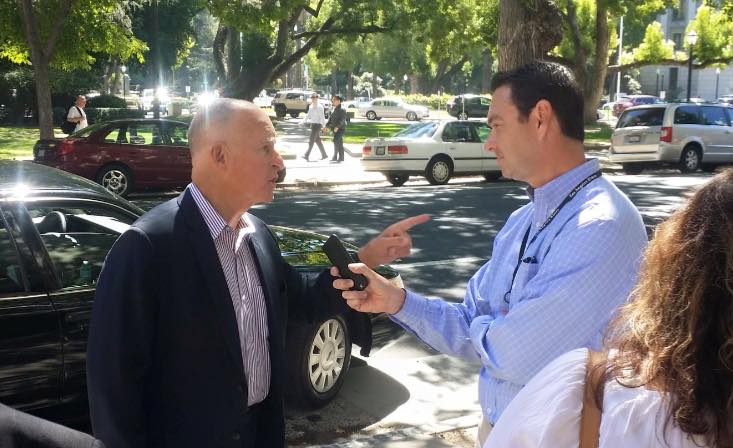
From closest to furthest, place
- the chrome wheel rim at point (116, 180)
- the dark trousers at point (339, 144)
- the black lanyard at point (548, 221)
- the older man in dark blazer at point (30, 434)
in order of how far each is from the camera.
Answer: the older man in dark blazer at point (30, 434)
the black lanyard at point (548, 221)
the chrome wheel rim at point (116, 180)
the dark trousers at point (339, 144)

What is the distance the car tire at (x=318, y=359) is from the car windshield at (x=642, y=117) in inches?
718

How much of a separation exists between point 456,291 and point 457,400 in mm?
2591

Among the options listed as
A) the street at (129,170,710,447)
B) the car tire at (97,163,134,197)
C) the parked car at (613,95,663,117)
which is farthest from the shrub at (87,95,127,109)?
the parked car at (613,95,663,117)

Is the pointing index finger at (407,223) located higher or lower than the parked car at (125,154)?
higher

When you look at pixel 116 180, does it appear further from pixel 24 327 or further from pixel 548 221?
pixel 548 221

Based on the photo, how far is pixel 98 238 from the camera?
16.3ft

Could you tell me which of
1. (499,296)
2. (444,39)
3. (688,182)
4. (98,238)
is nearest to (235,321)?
(499,296)

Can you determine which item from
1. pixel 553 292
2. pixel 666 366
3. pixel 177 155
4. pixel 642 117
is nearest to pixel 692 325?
pixel 666 366

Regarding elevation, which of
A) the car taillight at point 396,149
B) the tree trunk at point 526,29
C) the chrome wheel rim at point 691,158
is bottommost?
the chrome wheel rim at point 691,158

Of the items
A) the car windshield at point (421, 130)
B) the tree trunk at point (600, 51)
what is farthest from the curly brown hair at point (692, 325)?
the tree trunk at point (600, 51)

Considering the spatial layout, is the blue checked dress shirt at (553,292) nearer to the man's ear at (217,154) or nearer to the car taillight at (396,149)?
the man's ear at (217,154)

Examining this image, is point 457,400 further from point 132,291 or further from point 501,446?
point 501,446

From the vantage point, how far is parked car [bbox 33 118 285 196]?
15992 millimetres

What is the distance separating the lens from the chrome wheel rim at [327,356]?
5.52 metres
